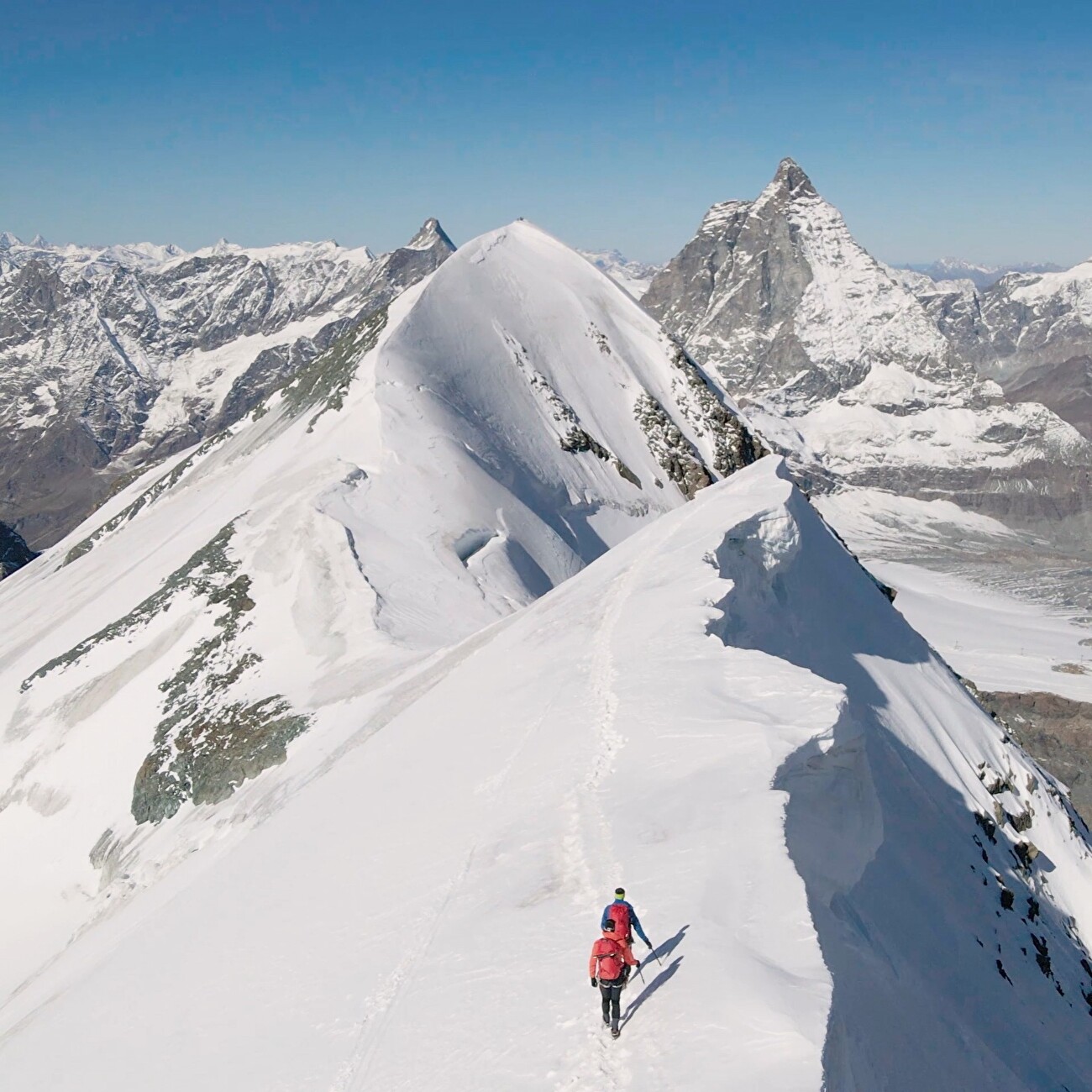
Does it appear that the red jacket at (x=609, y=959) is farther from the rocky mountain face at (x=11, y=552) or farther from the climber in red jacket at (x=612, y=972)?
the rocky mountain face at (x=11, y=552)

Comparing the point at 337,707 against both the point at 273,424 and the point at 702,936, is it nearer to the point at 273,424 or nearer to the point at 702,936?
the point at 702,936

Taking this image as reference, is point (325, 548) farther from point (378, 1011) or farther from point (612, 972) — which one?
point (612, 972)

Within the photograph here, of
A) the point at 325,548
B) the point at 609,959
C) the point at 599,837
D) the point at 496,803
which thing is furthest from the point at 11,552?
the point at 609,959

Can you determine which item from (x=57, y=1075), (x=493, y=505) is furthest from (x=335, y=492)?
(x=57, y=1075)

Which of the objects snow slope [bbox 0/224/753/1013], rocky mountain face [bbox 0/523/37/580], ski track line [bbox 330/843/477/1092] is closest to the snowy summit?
ski track line [bbox 330/843/477/1092]

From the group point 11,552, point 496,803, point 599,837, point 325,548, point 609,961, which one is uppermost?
point 11,552

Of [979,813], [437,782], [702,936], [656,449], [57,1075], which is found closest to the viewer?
[702,936]
